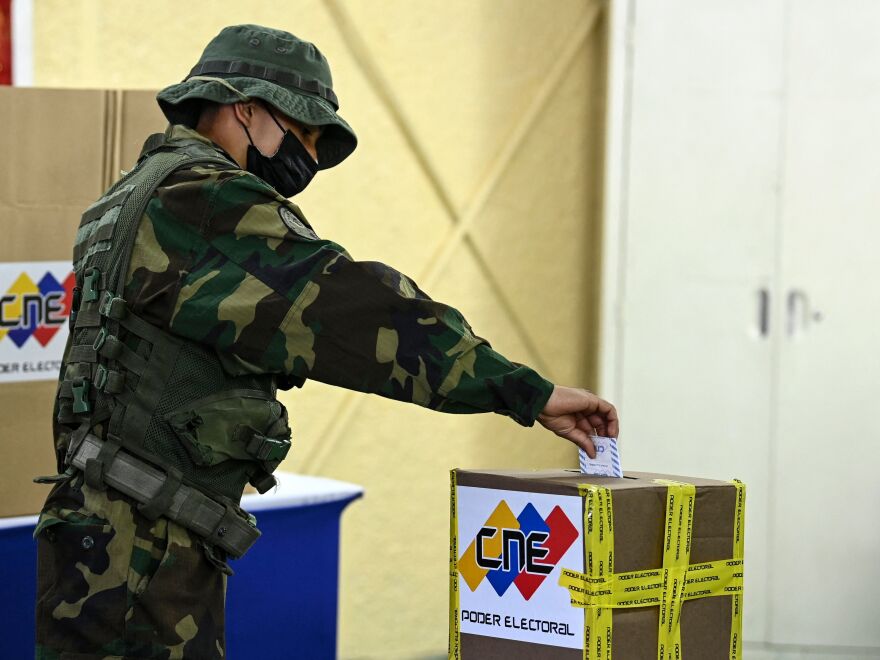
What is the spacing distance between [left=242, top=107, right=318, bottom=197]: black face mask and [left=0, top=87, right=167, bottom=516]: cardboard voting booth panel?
22.7 inches

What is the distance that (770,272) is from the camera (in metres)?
4.42

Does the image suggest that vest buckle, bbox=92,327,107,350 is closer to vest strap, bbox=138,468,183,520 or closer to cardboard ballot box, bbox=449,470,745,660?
vest strap, bbox=138,468,183,520

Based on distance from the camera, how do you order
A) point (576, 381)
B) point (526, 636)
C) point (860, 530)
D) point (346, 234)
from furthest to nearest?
1. point (576, 381)
2. point (860, 530)
3. point (346, 234)
4. point (526, 636)

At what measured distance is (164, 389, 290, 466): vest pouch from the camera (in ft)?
5.72

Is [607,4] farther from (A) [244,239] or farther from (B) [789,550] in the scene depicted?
(A) [244,239]

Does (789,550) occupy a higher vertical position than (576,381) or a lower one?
lower

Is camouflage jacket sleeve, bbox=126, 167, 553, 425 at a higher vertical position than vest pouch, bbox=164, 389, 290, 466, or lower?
higher

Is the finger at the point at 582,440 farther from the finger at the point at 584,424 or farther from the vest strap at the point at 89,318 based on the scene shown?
the vest strap at the point at 89,318

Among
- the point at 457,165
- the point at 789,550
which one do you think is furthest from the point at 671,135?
the point at 789,550

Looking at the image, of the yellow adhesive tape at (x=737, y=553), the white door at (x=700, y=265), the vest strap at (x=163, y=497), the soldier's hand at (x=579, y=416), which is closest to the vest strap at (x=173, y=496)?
the vest strap at (x=163, y=497)

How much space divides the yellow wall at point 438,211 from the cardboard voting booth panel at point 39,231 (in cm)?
127

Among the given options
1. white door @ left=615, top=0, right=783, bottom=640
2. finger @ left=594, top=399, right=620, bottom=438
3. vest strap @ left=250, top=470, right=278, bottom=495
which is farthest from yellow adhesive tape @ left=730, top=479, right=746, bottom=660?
white door @ left=615, top=0, right=783, bottom=640

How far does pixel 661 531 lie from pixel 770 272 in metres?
2.70

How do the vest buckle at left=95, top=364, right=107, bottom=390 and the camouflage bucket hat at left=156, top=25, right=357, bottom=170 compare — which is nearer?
the vest buckle at left=95, top=364, right=107, bottom=390
